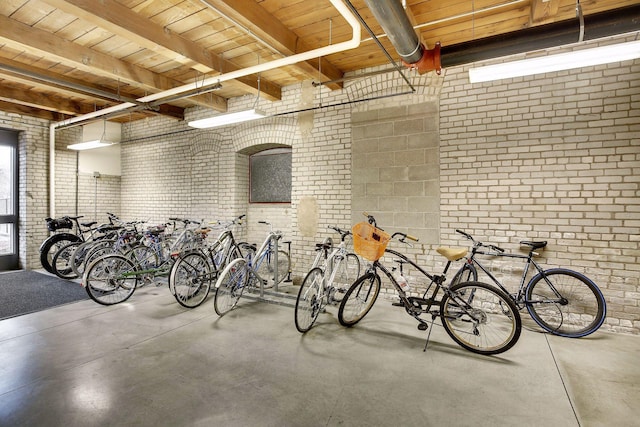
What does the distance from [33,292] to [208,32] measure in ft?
13.9

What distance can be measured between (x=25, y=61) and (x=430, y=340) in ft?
19.4

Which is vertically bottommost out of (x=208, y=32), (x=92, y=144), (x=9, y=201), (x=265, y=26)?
(x=9, y=201)

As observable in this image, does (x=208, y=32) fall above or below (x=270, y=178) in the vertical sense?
above

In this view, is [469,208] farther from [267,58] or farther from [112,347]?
[112,347]

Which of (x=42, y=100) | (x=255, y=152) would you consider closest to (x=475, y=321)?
(x=255, y=152)

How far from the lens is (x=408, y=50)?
2.62 m

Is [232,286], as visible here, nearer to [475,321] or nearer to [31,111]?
[475,321]

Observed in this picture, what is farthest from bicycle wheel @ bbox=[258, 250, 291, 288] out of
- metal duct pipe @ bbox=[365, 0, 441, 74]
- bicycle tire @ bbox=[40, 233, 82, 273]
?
bicycle tire @ bbox=[40, 233, 82, 273]

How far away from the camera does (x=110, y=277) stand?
3.88m

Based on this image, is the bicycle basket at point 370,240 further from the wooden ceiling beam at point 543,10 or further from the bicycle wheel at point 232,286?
the wooden ceiling beam at point 543,10

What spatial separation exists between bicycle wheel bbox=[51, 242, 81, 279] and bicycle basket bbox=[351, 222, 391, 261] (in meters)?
4.74

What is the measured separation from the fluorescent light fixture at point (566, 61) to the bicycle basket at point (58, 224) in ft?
21.9

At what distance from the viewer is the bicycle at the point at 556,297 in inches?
126

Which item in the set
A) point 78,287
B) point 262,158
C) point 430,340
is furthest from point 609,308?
point 78,287
